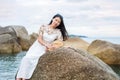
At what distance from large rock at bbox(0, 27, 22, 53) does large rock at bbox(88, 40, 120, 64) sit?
1325cm

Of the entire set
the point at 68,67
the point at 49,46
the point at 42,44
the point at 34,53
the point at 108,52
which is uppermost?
the point at 42,44

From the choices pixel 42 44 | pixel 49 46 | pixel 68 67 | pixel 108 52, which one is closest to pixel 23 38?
pixel 108 52

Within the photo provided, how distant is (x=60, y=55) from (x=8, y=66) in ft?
59.7

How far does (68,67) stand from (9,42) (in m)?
31.1

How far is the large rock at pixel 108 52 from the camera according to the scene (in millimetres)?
30062

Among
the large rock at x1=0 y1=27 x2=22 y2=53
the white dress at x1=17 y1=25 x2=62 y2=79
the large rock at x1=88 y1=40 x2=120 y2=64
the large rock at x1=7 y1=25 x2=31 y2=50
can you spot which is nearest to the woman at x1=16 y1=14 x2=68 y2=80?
the white dress at x1=17 y1=25 x2=62 y2=79

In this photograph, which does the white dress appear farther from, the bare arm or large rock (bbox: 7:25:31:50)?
large rock (bbox: 7:25:31:50)

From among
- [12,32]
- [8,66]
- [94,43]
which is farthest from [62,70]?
[12,32]

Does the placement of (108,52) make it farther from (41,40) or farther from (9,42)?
(41,40)

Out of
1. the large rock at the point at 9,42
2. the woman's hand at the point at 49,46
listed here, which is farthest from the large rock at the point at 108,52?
the woman's hand at the point at 49,46

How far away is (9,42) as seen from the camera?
139 feet

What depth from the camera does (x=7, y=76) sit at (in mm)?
23516

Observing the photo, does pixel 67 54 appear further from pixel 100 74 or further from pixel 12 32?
pixel 12 32

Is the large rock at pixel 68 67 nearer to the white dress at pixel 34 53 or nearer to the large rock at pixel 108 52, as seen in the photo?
the white dress at pixel 34 53
